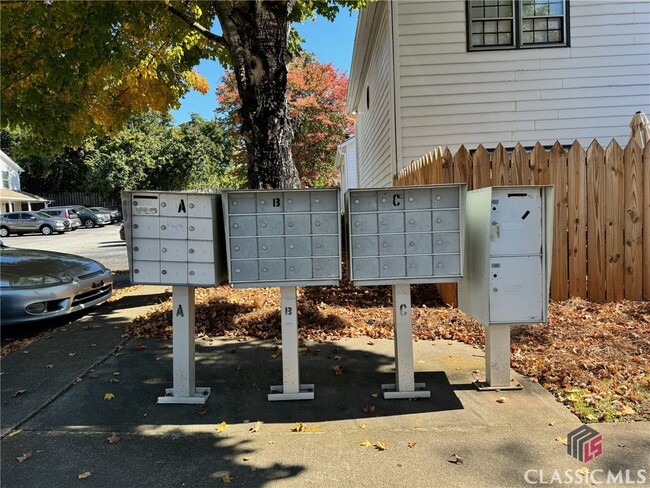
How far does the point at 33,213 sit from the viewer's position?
31.7 metres

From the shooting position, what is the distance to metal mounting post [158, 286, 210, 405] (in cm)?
378

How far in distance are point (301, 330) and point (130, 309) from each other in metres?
2.85

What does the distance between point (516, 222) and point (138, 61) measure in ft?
28.3

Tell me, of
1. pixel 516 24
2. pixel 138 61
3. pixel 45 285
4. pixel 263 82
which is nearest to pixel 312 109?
pixel 138 61

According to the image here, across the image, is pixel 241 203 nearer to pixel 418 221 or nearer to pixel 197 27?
pixel 418 221

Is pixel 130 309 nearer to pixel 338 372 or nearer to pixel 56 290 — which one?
pixel 56 290

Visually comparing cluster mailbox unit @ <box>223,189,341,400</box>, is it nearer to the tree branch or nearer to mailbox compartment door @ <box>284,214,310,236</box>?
mailbox compartment door @ <box>284,214,310,236</box>

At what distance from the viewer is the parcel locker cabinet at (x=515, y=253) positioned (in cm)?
370

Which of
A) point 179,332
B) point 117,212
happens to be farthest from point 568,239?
point 117,212

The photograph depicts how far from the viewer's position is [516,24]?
28.0 ft

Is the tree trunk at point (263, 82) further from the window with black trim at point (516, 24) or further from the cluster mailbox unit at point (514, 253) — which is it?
the window with black trim at point (516, 24)

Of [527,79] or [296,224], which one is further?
[527,79]

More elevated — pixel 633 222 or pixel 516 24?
pixel 516 24

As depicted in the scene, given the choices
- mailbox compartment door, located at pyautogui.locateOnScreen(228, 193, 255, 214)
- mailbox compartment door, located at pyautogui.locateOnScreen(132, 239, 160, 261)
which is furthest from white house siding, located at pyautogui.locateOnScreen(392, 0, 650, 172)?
mailbox compartment door, located at pyautogui.locateOnScreen(132, 239, 160, 261)
